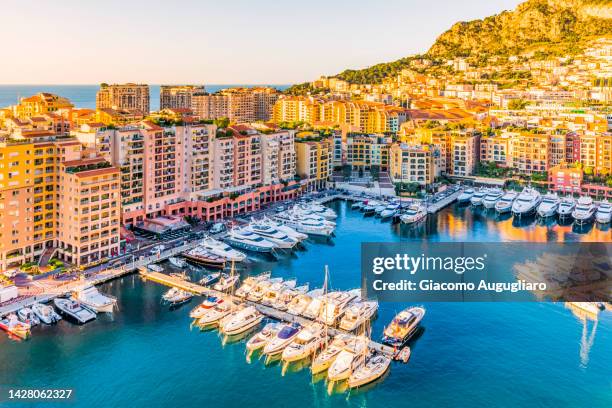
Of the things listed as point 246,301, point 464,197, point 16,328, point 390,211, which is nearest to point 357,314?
point 246,301

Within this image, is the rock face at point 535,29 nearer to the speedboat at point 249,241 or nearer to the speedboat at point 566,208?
the speedboat at point 566,208

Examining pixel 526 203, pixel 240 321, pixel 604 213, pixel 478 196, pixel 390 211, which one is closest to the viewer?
pixel 240 321

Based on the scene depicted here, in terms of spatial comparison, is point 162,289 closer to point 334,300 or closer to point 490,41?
point 334,300

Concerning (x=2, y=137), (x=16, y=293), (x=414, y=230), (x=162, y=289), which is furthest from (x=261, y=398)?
(x=414, y=230)

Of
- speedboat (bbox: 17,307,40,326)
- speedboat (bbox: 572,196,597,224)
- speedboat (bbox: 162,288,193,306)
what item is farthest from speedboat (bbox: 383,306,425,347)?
speedboat (bbox: 572,196,597,224)

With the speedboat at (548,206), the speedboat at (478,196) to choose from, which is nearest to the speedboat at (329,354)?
the speedboat at (548,206)

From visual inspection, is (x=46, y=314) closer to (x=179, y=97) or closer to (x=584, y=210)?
(x=584, y=210)
